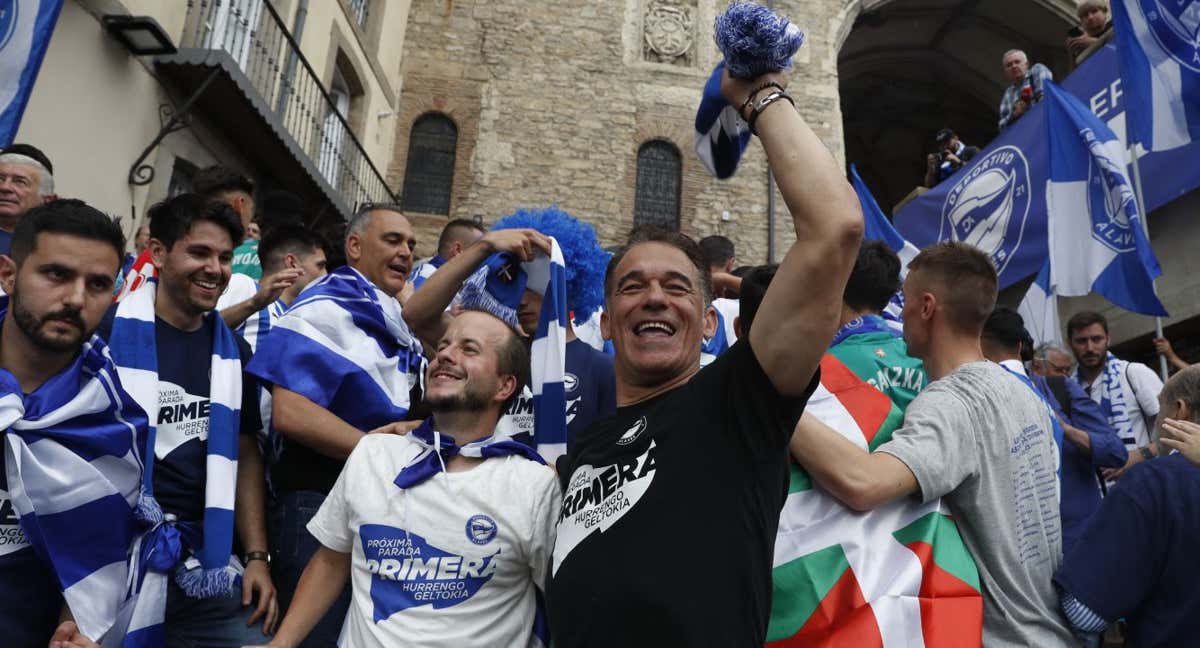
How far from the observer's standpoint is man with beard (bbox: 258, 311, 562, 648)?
2.00m

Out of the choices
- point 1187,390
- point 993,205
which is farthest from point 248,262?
point 993,205

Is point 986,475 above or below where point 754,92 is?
below

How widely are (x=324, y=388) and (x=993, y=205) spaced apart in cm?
833

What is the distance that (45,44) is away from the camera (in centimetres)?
546

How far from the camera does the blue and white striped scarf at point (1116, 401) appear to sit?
503 centimetres

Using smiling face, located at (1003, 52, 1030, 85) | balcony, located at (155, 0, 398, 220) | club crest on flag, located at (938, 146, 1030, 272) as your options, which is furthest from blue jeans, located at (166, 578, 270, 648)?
smiling face, located at (1003, 52, 1030, 85)

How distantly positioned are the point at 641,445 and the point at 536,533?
52 centimetres

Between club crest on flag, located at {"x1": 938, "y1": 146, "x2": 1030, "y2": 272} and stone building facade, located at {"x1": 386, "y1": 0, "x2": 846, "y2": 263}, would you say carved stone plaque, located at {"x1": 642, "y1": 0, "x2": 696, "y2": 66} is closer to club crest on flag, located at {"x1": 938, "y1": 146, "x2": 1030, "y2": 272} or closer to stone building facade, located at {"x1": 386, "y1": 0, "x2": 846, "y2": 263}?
stone building facade, located at {"x1": 386, "y1": 0, "x2": 846, "y2": 263}

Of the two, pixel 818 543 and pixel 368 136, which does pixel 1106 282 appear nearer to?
pixel 818 543

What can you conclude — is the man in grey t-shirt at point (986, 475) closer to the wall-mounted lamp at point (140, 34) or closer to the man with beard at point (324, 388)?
the man with beard at point (324, 388)

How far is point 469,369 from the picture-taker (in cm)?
237

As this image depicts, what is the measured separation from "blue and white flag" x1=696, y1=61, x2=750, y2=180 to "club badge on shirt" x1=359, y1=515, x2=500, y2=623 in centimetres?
104

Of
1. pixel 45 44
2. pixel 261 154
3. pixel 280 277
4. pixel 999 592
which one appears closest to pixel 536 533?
pixel 999 592

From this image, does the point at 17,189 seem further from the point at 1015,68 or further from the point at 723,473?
the point at 1015,68
